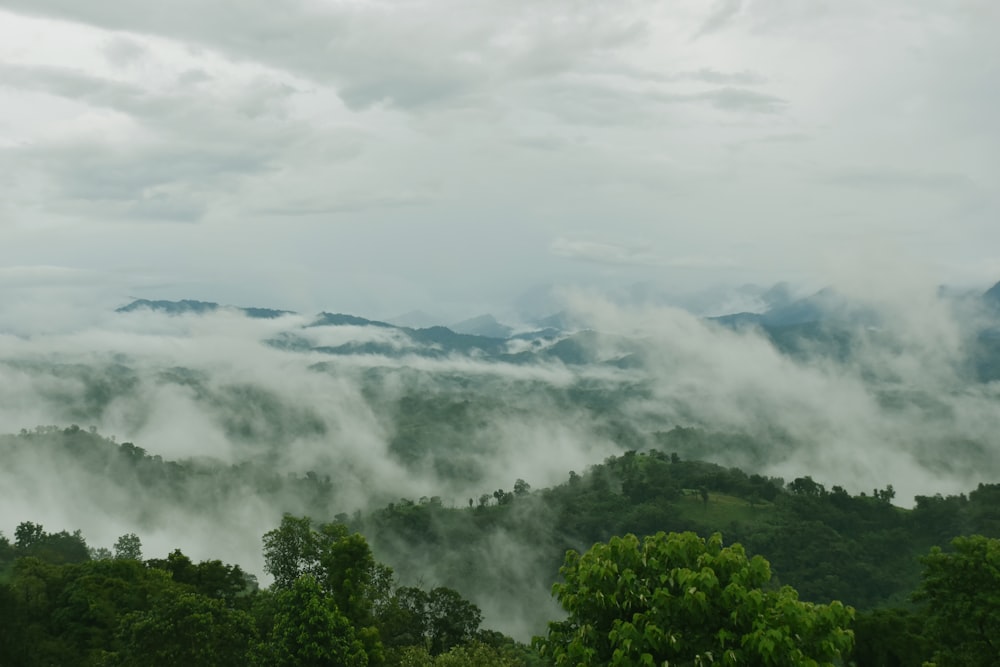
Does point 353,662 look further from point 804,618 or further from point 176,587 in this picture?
point 804,618

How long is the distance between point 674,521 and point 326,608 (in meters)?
159

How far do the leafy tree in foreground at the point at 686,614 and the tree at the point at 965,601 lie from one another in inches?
1166

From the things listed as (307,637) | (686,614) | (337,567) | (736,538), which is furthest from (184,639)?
(736,538)

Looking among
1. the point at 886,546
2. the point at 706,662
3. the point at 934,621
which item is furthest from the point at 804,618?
the point at 886,546

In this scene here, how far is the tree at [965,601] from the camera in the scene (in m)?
41.5

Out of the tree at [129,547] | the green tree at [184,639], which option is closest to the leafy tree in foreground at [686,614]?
the green tree at [184,639]

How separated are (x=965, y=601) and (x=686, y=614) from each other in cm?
3376

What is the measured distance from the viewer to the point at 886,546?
6496 inches

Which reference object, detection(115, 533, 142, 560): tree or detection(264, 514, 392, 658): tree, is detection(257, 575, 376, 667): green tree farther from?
detection(115, 533, 142, 560): tree

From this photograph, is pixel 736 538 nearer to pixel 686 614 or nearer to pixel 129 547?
pixel 129 547

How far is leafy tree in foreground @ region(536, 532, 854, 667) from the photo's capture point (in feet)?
57.8

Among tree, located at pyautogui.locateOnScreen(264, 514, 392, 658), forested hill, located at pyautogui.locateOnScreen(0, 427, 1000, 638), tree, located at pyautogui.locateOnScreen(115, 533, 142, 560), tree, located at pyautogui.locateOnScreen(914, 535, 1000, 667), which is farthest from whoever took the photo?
forested hill, located at pyautogui.locateOnScreen(0, 427, 1000, 638)

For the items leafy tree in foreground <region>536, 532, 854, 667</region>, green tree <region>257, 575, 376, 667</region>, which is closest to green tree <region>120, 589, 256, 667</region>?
green tree <region>257, 575, 376, 667</region>

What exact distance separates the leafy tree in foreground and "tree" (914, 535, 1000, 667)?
29.6 meters
